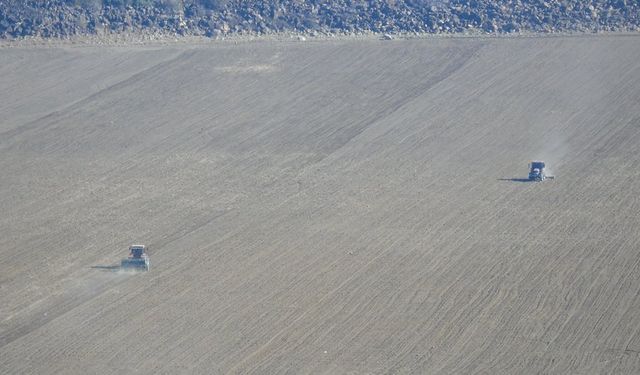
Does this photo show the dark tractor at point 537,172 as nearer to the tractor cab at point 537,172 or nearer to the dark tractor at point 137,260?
the tractor cab at point 537,172

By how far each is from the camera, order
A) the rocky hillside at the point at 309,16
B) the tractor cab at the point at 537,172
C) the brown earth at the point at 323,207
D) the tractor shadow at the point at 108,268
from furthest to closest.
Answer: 1. the rocky hillside at the point at 309,16
2. the tractor cab at the point at 537,172
3. the tractor shadow at the point at 108,268
4. the brown earth at the point at 323,207

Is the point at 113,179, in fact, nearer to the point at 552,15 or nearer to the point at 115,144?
the point at 115,144


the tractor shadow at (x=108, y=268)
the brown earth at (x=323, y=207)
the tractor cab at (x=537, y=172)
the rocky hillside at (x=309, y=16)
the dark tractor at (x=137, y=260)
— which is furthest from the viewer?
the rocky hillside at (x=309, y=16)

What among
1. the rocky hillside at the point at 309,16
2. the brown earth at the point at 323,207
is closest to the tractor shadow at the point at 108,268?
the brown earth at the point at 323,207

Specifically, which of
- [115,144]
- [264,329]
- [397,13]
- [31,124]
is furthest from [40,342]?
Result: [397,13]

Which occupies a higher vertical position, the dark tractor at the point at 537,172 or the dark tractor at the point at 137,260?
the dark tractor at the point at 537,172

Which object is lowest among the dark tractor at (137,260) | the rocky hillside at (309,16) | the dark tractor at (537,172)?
the rocky hillside at (309,16)
